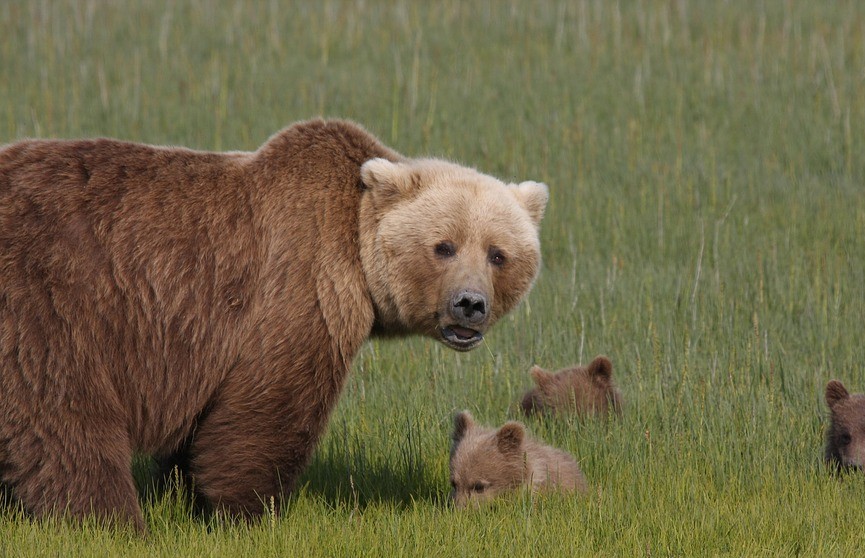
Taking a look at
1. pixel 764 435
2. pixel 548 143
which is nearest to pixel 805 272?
pixel 764 435

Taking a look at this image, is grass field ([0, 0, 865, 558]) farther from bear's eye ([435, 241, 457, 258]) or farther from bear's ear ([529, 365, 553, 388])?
bear's eye ([435, 241, 457, 258])

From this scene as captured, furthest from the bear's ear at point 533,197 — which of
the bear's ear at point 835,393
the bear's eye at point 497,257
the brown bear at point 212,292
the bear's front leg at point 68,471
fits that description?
the bear's front leg at point 68,471

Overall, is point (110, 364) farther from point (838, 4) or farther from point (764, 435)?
point (838, 4)

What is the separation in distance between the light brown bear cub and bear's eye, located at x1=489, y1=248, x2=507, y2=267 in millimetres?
909

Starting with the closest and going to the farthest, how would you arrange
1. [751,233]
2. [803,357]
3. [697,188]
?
[803,357] → [751,233] → [697,188]

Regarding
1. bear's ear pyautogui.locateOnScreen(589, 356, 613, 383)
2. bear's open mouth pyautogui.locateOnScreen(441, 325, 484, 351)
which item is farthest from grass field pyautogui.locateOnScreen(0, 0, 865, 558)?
bear's open mouth pyautogui.locateOnScreen(441, 325, 484, 351)

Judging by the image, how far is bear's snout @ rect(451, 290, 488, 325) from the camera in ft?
17.3

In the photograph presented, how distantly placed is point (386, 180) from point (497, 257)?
0.69 m

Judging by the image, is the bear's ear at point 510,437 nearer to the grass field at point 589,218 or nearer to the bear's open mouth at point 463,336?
the grass field at point 589,218

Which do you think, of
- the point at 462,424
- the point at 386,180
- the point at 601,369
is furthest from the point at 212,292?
the point at 601,369

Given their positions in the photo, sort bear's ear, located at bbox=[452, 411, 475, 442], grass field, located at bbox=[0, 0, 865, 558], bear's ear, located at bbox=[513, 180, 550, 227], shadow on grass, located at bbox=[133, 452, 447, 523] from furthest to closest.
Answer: bear's ear, located at bbox=[452, 411, 475, 442]
bear's ear, located at bbox=[513, 180, 550, 227]
shadow on grass, located at bbox=[133, 452, 447, 523]
grass field, located at bbox=[0, 0, 865, 558]

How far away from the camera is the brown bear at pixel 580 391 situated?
7.33 m

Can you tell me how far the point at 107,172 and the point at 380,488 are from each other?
7.55 feet

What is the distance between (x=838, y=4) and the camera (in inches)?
726
